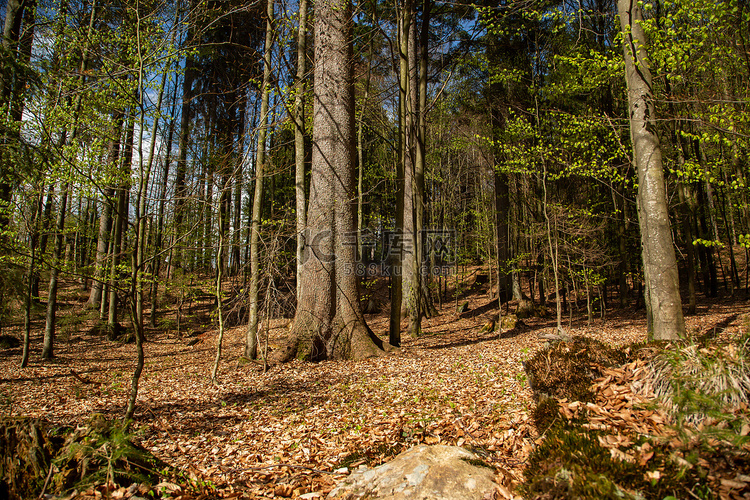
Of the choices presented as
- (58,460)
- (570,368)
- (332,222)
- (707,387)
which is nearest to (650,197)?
(570,368)

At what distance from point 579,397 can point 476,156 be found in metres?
17.4

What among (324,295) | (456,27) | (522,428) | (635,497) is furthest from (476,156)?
(635,497)

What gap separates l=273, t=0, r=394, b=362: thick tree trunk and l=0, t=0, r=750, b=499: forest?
43mm

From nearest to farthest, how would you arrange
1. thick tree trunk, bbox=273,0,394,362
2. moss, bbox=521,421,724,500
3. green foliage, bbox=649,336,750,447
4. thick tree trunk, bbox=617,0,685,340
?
moss, bbox=521,421,724,500 → green foliage, bbox=649,336,750,447 → thick tree trunk, bbox=617,0,685,340 → thick tree trunk, bbox=273,0,394,362

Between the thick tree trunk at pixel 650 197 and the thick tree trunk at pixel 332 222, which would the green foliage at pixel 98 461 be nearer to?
the thick tree trunk at pixel 332 222

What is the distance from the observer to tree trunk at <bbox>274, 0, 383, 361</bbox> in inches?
274

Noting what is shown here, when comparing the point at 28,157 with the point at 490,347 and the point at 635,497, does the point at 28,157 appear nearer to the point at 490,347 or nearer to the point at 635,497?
the point at 635,497

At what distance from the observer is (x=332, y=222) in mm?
7121

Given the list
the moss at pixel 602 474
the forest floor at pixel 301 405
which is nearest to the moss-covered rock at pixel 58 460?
the forest floor at pixel 301 405

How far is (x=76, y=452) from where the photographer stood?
8.21 ft

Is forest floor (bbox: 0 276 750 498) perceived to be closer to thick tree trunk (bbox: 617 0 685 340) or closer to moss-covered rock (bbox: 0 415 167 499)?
moss-covered rock (bbox: 0 415 167 499)

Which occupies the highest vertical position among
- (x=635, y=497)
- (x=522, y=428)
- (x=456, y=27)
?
(x=456, y=27)

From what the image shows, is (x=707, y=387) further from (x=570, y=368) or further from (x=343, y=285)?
(x=343, y=285)

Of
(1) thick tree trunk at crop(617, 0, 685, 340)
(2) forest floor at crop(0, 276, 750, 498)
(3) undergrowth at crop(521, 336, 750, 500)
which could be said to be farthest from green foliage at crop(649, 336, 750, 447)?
(1) thick tree trunk at crop(617, 0, 685, 340)
